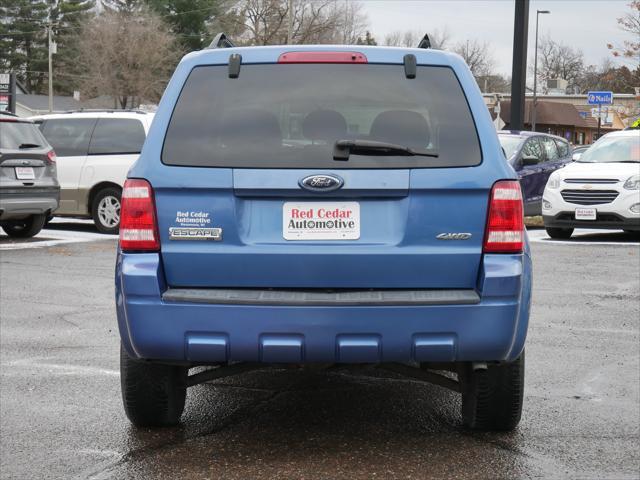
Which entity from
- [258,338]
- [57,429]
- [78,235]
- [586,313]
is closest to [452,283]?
[258,338]

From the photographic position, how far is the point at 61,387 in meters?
5.95

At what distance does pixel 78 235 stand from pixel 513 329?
41.0 ft

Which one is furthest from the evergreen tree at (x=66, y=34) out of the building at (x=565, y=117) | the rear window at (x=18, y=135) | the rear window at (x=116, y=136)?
the rear window at (x=18, y=135)

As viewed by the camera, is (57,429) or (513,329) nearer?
(513,329)

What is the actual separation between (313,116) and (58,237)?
11870 millimetres

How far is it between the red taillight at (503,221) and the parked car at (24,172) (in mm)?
10851

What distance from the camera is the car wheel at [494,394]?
472 centimetres

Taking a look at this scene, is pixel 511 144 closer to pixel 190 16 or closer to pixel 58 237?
pixel 58 237

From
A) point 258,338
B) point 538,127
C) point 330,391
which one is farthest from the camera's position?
point 538,127

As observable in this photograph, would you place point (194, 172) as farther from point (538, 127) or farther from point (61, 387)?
point (538, 127)

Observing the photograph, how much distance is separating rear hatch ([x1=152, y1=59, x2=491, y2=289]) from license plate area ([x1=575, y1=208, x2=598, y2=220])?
11.9 meters

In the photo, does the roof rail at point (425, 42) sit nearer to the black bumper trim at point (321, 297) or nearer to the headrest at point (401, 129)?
the headrest at point (401, 129)

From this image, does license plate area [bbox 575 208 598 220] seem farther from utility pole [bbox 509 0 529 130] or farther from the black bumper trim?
the black bumper trim

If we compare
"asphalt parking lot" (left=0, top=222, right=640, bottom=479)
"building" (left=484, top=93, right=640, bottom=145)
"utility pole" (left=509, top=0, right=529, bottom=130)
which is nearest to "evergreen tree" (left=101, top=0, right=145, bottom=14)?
"building" (left=484, top=93, right=640, bottom=145)
